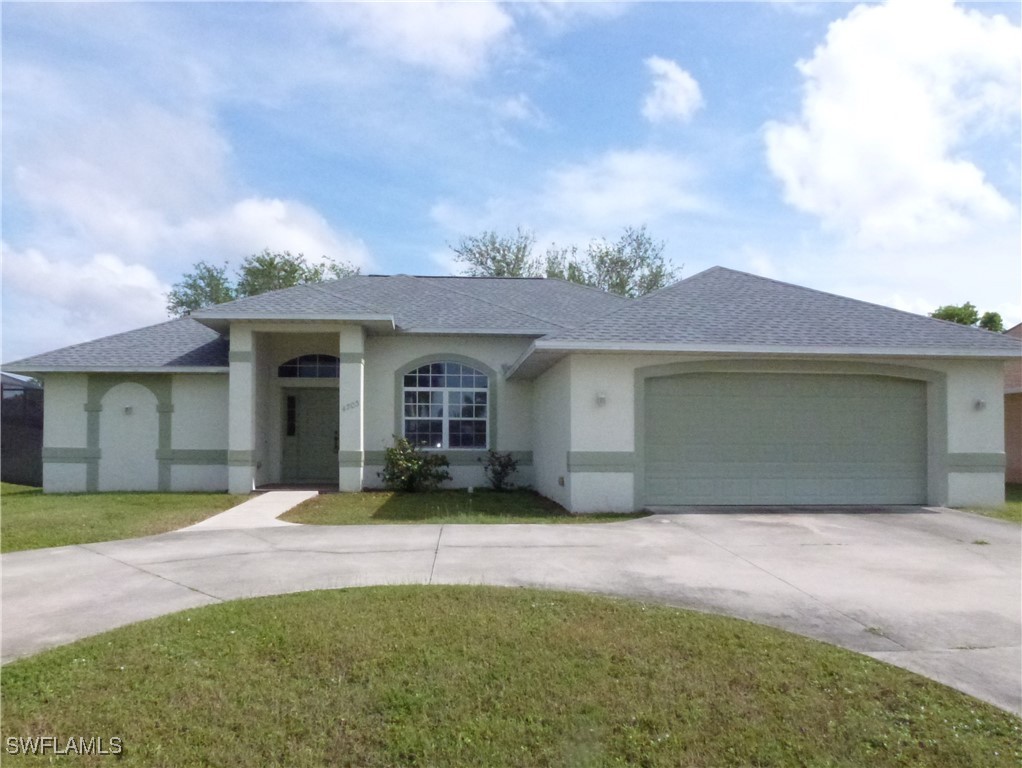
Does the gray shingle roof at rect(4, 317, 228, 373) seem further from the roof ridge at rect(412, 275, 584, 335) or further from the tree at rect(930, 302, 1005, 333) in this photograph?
the tree at rect(930, 302, 1005, 333)

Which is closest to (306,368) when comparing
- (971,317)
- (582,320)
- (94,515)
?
(94,515)

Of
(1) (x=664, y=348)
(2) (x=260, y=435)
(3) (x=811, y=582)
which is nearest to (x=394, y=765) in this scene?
(3) (x=811, y=582)

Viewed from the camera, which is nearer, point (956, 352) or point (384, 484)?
point (956, 352)

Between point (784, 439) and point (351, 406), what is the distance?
8.53 m

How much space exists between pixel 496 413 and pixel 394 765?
12875 millimetres

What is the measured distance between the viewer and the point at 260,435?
15.8m

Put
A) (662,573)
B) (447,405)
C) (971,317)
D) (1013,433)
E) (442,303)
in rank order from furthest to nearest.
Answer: (971,317)
(1013,433)
(442,303)
(447,405)
(662,573)

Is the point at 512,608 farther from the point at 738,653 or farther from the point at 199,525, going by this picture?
the point at 199,525

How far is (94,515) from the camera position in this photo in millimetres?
11359

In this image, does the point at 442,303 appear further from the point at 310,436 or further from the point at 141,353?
the point at 141,353

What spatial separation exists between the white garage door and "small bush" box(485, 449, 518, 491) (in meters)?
4.62

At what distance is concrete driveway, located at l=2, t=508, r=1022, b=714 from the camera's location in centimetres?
537

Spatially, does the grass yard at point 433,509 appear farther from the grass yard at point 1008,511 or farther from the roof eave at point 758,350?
the grass yard at point 1008,511

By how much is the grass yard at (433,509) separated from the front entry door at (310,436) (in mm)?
2947
